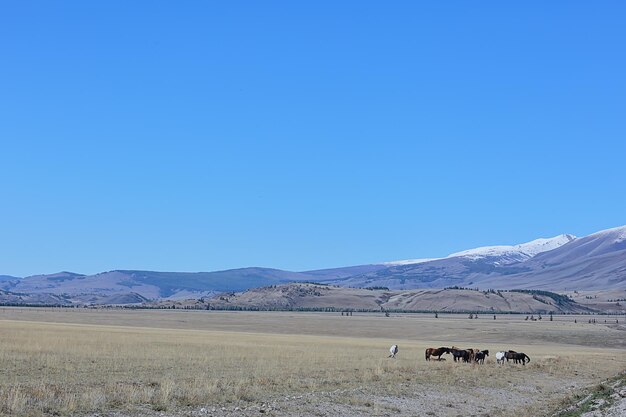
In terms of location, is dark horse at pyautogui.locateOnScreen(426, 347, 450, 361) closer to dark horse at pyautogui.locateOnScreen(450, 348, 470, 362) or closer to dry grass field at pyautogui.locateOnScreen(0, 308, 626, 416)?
dark horse at pyautogui.locateOnScreen(450, 348, 470, 362)

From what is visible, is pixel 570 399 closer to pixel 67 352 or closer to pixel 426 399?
pixel 426 399

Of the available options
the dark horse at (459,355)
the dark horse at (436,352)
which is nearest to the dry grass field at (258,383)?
the dark horse at (436,352)

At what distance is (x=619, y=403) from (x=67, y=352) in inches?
1019

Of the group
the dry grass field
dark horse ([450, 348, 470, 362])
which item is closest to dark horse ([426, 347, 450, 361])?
dark horse ([450, 348, 470, 362])

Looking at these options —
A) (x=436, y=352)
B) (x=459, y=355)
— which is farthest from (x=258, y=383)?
(x=459, y=355)

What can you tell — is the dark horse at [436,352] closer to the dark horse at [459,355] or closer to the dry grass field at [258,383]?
the dark horse at [459,355]

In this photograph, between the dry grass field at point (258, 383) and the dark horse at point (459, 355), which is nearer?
the dry grass field at point (258, 383)

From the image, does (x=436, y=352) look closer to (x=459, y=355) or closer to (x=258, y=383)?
(x=459, y=355)

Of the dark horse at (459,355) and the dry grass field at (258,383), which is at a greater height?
the dark horse at (459,355)

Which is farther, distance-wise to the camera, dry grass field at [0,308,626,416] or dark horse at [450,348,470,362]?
dark horse at [450,348,470,362]

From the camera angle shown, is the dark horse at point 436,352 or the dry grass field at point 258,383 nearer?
the dry grass field at point 258,383

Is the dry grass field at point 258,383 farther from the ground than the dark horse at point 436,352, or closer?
closer

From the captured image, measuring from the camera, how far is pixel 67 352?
1590 inches

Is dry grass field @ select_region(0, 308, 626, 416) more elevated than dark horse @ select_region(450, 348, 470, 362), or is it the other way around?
dark horse @ select_region(450, 348, 470, 362)
